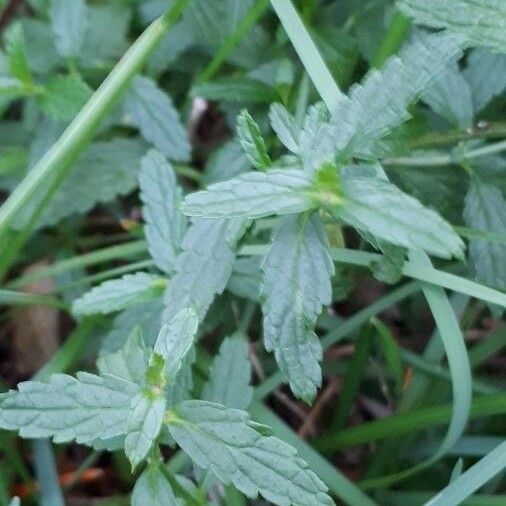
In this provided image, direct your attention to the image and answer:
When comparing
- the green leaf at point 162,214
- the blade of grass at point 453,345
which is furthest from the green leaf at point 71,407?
the blade of grass at point 453,345

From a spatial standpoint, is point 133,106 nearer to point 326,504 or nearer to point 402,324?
point 402,324

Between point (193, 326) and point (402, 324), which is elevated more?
point (193, 326)

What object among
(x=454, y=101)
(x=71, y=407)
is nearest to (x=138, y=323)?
(x=71, y=407)

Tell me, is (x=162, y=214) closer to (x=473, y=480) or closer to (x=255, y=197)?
(x=255, y=197)

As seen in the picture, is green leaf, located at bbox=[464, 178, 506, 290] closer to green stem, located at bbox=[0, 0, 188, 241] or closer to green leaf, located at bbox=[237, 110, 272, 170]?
green leaf, located at bbox=[237, 110, 272, 170]

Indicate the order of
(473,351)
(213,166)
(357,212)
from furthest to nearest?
(213,166) < (473,351) < (357,212)

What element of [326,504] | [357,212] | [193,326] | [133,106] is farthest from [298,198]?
[133,106]

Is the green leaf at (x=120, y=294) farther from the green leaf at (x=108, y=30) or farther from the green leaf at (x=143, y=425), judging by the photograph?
the green leaf at (x=108, y=30)
